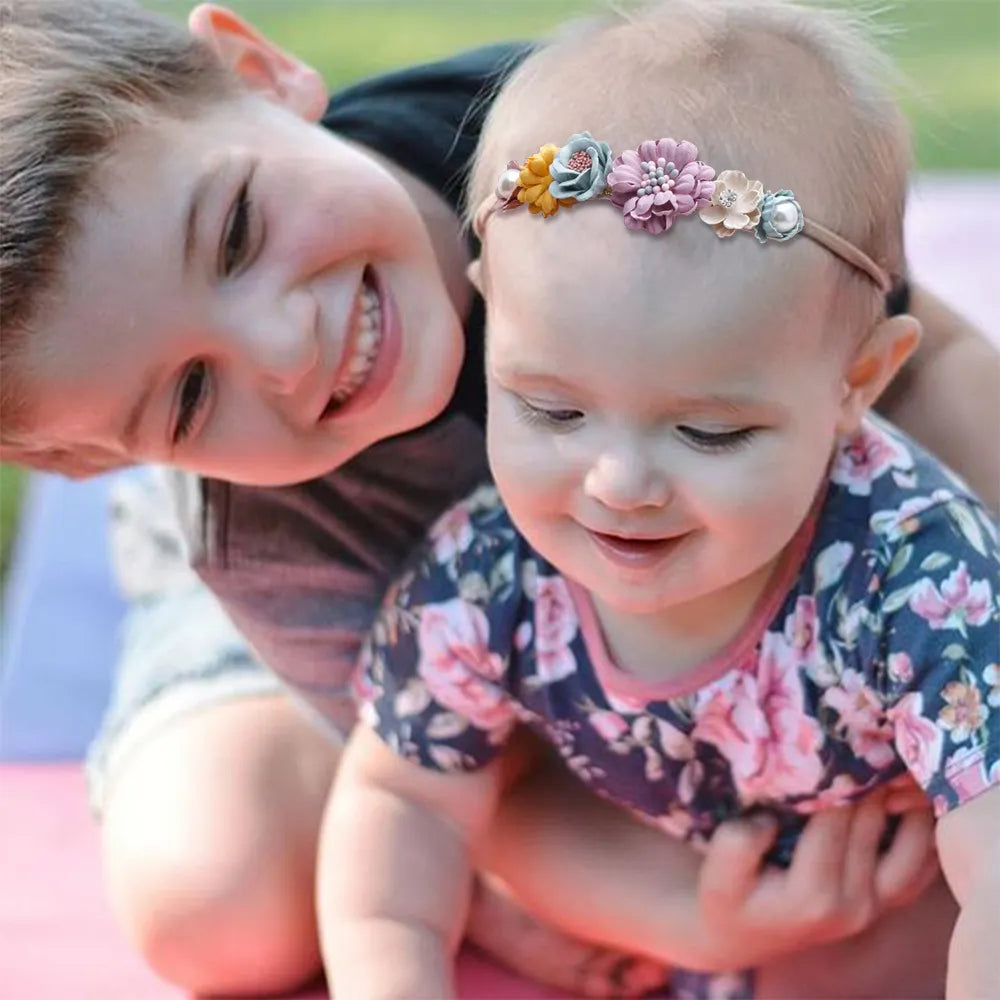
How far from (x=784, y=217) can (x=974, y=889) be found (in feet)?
1.24

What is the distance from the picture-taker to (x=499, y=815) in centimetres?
131

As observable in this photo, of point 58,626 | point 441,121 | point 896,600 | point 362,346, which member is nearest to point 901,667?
point 896,600

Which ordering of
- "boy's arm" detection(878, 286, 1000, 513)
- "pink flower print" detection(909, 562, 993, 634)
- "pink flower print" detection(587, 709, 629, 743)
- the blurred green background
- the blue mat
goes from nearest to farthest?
"pink flower print" detection(909, 562, 993, 634) → "pink flower print" detection(587, 709, 629, 743) → "boy's arm" detection(878, 286, 1000, 513) → the blue mat → the blurred green background

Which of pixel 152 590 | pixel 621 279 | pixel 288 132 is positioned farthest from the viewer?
pixel 152 590

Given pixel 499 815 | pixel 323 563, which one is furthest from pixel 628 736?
pixel 323 563

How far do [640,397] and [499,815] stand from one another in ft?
1.49

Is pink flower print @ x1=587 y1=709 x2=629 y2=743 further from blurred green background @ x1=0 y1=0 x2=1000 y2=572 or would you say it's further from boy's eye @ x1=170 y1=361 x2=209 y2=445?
blurred green background @ x1=0 y1=0 x2=1000 y2=572

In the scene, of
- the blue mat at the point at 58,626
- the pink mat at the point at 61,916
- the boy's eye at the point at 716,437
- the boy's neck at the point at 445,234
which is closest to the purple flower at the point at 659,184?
the boy's eye at the point at 716,437

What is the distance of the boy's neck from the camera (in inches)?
51.4

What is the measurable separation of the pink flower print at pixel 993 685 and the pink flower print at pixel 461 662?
296 millimetres

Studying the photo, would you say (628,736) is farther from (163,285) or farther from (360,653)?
(163,285)

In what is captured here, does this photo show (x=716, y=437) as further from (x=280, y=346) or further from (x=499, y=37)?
(x=499, y=37)

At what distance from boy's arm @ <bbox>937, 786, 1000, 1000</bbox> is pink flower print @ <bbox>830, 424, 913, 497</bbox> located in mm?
194

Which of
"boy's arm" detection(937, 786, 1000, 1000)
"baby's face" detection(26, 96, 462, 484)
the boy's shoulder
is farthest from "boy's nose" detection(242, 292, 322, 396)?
"boy's arm" detection(937, 786, 1000, 1000)
